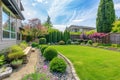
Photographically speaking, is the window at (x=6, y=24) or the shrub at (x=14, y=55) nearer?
the shrub at (x=14, y=55)

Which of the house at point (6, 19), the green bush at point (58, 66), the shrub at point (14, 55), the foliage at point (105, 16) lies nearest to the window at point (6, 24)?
the house at point (6, 19)

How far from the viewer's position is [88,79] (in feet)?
20.2

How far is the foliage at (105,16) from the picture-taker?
103 ft

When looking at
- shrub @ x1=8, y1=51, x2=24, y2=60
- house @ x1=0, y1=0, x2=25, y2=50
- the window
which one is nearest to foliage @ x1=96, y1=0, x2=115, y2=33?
house @ x1=0, y1=0, x2=25, y2=50

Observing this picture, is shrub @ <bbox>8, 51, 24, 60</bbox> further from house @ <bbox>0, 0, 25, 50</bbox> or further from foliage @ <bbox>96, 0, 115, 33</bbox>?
foliage @ <bbox>96, 0, 115, 33</bbox>

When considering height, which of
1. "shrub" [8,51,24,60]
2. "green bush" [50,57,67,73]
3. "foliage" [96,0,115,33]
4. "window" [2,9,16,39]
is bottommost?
"green bush" [50,57,67,73]

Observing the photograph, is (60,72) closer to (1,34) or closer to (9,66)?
(9,66)

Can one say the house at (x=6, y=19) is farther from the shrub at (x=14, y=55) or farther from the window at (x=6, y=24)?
the shrub at (x=14, y=55)

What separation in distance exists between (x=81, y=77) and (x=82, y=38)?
2607 cm

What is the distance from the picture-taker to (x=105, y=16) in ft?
105

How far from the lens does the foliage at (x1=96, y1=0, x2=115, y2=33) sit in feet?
103

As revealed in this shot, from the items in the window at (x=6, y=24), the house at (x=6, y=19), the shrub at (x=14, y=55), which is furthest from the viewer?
the window at (x=6, y=24)

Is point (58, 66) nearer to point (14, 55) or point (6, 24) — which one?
point (14, 55)

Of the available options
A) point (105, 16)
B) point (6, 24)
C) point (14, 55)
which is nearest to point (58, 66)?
point (14, 55)
